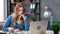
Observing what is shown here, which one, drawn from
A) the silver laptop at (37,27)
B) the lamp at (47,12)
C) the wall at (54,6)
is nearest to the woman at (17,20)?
the silver laptop at (37,27)

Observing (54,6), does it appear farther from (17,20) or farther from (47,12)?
(17,20)

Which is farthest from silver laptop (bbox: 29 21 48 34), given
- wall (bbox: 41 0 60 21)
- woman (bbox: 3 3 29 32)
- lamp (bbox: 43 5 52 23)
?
wall (bbox: 41 0 60 21)

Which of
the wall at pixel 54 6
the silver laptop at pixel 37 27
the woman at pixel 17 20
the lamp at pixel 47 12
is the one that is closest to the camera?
the silver laptop at pixel 37 27

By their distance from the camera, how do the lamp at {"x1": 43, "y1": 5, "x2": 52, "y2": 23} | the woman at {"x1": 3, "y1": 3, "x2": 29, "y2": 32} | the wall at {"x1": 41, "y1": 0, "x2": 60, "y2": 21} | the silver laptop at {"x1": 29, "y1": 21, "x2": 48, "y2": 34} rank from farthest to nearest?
the wall at {"x1": 41, "y1": 0, "x2": 60, "y2": 21}
the lamp at {"x1": 43, "y1": 5, "x2": 52, "y2": 23}
the woman at {"x1": 3, "y1": 3, "x2": 29, "y2": 32}
the silver laptop at {"x1": 29, "y1": 21, "x2": 48, "y2": 34}

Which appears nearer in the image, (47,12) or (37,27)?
(37,27)

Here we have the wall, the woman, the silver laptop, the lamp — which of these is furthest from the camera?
the wall

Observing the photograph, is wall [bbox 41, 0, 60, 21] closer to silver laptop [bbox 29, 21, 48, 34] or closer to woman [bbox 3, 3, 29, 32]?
woman [bbox 3, 3, 29, 32]

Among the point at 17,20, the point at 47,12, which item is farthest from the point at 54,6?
the point at 17,20

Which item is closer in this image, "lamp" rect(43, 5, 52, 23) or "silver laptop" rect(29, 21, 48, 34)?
"silver laptop" rect(29, 21, 48, 34)

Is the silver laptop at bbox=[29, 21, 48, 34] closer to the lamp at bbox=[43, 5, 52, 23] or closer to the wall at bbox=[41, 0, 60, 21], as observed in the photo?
the lamp at bbox=[43, 5, 52, 23]

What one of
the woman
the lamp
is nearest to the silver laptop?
the woman

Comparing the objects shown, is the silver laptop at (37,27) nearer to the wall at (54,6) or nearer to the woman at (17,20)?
the woman at (17,20)

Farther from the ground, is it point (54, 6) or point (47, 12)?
point (54, 6)

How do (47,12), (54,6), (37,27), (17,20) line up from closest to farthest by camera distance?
(37,27) < (17,20) < (47,12) < (54,6)
